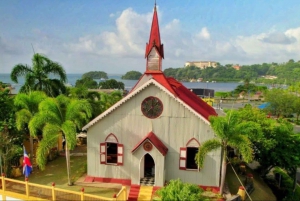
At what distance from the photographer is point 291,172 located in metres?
22.5

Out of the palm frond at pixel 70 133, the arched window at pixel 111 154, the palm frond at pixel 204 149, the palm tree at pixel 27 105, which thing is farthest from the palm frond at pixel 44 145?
the palm frond at pixel 204 149

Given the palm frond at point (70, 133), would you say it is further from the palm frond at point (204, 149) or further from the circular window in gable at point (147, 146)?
the palm frond at point (204, 149)

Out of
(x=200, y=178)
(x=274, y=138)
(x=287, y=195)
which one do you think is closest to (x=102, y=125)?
(x=200, y=178)

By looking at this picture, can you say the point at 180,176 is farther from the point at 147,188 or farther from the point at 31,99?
the point at 31,99

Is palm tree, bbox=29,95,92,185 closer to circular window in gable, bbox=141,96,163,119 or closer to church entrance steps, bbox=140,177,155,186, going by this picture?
circular window in gable, bbox=141,96,163,119

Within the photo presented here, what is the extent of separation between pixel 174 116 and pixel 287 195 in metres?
13.9

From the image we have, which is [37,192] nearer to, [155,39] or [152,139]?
[152,139]

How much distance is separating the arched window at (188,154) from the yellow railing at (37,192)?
494 centimetres

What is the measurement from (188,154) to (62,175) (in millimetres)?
9190

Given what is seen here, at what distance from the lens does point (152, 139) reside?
1536 centimetres

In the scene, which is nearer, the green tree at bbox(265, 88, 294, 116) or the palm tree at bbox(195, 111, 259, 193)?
the palm tree at bbox(195, 111, 259, 193)

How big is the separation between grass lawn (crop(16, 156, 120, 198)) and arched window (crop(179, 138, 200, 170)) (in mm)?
4569

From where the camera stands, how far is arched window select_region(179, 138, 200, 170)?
15.6 m

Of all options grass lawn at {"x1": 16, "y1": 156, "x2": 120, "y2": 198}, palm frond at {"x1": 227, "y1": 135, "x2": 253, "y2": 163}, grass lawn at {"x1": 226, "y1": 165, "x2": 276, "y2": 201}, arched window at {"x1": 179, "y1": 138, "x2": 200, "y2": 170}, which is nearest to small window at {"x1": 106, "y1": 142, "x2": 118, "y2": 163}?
grass lawn at {"x1": 16, "y1": 156, "x2": 120, "y2": 198}
